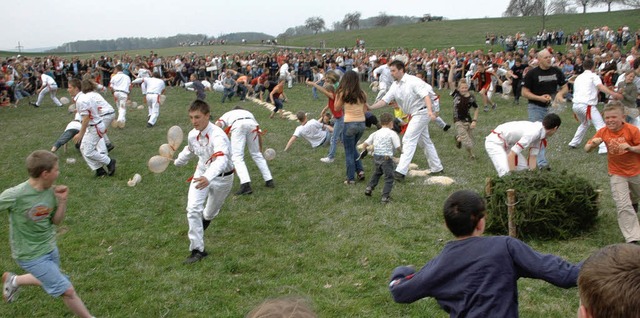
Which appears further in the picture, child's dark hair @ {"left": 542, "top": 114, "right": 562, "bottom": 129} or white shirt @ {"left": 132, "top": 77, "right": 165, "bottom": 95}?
white shirt @ {"left": 132, "top": 77, "right": 165, "bottom": 95}

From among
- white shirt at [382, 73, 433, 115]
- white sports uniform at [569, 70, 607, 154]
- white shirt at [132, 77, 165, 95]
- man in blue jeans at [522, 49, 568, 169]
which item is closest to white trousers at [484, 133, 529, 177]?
man in blue jeans at [522, 49, 568, 169]

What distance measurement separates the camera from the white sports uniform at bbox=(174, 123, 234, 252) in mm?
6055

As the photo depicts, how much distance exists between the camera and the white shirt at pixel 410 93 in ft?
30.1

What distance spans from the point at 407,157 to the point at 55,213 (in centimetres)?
597

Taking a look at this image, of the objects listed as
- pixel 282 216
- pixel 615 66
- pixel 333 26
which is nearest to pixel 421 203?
pixel 282 216

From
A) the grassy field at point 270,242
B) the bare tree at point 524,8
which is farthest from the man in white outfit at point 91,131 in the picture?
the bare tree at point 524,8

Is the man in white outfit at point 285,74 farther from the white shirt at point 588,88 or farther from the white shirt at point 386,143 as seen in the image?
the white shirt at point 386,143

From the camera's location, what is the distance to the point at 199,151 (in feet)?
21.0

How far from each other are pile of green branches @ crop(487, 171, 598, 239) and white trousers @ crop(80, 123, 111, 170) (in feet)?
25.0

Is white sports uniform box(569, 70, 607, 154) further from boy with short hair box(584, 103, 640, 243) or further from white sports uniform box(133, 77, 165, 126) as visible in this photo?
white sports uniform box(133, 77, 165, 126)

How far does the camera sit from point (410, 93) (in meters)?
9.26

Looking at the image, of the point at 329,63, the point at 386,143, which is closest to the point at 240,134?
the point at 386,143

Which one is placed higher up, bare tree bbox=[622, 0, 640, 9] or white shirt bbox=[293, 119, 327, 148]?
bare tree bbox=[622, 0, 640, 9]

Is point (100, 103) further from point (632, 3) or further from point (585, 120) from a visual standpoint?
point (632, 3)
